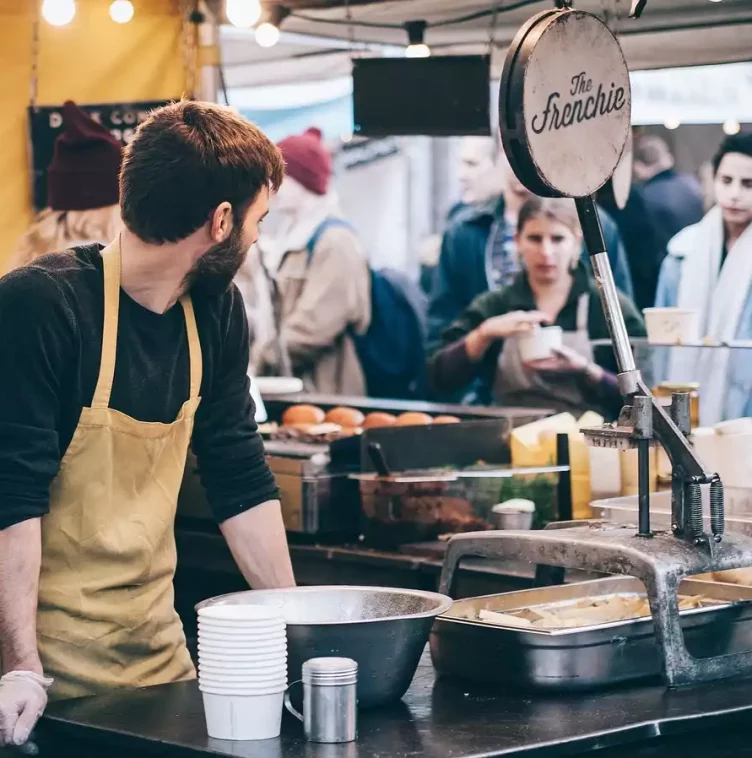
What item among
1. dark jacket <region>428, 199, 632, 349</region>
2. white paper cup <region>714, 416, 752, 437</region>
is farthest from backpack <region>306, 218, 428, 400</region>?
white paper cup <region>714, 416, 752, 437</region>

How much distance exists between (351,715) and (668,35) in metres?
3.48

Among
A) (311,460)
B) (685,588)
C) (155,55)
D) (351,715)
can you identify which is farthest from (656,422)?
(155,55)

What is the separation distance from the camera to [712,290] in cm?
510

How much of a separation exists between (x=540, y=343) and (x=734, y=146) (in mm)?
1118

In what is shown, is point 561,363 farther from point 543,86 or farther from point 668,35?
point 543,86

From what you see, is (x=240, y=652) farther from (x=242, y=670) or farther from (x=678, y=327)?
(x=678, y=327)

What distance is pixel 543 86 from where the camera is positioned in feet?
7.45

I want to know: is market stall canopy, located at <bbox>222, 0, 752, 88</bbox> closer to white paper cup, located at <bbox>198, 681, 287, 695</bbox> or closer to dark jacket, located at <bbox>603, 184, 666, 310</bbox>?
dark jacket, located at <bbox>603, 184, 666, 310</bbox>

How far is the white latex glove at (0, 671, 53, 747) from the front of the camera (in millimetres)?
2006

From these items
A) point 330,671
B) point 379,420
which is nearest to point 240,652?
point 330,671

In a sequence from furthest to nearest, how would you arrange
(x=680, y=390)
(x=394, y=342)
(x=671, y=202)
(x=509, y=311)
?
(x=394, y=342)
(x=509, y=311)
(x=671, y=202)
(x=680, y=390)

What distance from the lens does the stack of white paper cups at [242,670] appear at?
75.8 inches

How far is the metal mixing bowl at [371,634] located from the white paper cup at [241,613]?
11 cm

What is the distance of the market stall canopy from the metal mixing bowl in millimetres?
2792
